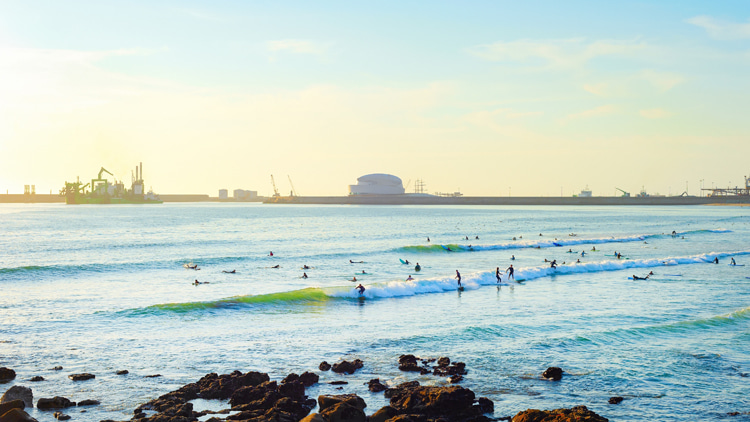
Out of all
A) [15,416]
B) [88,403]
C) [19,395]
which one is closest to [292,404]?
[88,403]

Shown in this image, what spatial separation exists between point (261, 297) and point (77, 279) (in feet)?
65.9

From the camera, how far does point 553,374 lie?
2053 cm

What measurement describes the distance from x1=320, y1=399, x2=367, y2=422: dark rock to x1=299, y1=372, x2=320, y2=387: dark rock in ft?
12.3

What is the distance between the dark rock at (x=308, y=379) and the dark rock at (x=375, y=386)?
1947 mm

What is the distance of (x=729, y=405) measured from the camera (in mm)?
17969

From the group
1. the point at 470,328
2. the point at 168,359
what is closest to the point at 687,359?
the point at 470,328

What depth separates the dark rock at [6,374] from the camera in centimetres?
2028

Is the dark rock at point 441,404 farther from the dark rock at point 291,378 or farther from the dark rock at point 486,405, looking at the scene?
the dark rock at point 291,378

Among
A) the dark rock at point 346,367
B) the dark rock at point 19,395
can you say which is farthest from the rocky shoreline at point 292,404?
the dark rock at point 346,367

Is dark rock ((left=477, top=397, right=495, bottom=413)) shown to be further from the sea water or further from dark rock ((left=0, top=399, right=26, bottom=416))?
dark rock ((left=0, top=399, right=26, bottom=416))

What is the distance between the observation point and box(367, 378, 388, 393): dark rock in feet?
62.7

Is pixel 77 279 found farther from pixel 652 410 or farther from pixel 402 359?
pixel 652 410

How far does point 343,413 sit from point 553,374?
877 cm

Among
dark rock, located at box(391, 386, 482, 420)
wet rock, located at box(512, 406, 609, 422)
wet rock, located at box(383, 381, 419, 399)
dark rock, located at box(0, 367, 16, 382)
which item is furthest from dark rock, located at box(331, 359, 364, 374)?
dark rock, located at box(0, 367, 16, 382)
